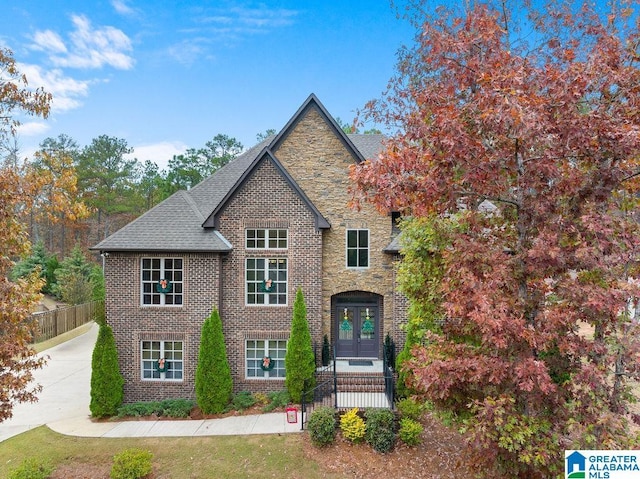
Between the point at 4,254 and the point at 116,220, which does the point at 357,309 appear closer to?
the point at 4,254

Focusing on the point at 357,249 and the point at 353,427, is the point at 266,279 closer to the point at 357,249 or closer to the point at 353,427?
the point at 357,249

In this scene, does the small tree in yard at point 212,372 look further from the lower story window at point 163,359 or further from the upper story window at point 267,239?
the upper story window at point 267,239

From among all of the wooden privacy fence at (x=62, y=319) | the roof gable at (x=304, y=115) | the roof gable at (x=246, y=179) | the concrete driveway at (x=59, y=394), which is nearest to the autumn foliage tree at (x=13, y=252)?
the concrete driveway at (x=59, y=394)

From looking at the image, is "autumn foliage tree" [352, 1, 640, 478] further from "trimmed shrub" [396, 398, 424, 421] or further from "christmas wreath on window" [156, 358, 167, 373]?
"christmas wreath on window" [156, 358, 167, 373]

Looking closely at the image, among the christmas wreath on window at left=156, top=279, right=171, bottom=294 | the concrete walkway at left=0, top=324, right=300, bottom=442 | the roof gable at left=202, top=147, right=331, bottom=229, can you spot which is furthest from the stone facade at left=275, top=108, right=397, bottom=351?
the christmas wreath on window at left=156, top=279, right=171, bottom=294

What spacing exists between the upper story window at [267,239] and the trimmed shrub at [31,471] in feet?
26.8

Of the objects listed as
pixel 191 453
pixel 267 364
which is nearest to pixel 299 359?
pixel 267 364

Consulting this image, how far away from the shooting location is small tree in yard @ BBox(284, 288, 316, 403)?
12.1 metres

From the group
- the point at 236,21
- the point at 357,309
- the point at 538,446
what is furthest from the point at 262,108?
the point at 538,446

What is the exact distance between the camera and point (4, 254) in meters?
5.89

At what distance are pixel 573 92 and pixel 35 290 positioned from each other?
9077 mm

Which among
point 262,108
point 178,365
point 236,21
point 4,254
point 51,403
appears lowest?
point 51,403

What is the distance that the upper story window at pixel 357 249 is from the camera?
1377cm

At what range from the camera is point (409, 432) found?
9.80m
